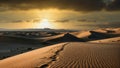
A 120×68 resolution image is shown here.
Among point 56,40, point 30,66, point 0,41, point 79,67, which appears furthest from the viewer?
point 56,40

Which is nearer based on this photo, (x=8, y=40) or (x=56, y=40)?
(x=8, y=40)

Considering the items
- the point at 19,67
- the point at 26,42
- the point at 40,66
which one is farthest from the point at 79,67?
the point at 26,42

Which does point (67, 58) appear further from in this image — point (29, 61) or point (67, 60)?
point (29, 61)

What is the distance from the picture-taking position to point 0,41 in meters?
55.4

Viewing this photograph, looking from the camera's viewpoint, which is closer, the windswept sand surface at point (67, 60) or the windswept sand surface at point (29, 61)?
the windswept sand surface at point (67, 60)

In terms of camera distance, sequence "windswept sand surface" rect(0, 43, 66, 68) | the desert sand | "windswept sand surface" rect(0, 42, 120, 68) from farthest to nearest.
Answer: "windswept sand surface" rect(0, 43, 66, 68) → the desert sand → "windswept sand surface" rect(0, 42, 120, 68)

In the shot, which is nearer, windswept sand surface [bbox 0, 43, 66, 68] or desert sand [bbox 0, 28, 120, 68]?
desert sand [bbox 0, 28, 120, 68]

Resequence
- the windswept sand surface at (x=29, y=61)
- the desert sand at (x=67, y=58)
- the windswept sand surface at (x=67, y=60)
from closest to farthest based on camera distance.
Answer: the windswept sand surface at (x=67, y=60)
the desert sand at (x=67, y=58)
the windswept sand surface at (x=29, y=61)

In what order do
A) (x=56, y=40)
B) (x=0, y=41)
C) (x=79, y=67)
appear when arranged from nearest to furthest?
(x=79, y=67) → (x=0, y=41) → (x=56, y=40)

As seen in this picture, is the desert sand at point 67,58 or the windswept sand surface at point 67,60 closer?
the windswept sand surface at point 67,60

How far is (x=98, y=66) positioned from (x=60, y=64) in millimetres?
1585

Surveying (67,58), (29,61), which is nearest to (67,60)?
(67,58)

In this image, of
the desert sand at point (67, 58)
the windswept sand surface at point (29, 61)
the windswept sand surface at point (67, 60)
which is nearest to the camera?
the windswept sand surface at point (67, 60)

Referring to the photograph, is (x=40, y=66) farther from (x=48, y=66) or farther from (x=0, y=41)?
(x=0, y=41)
